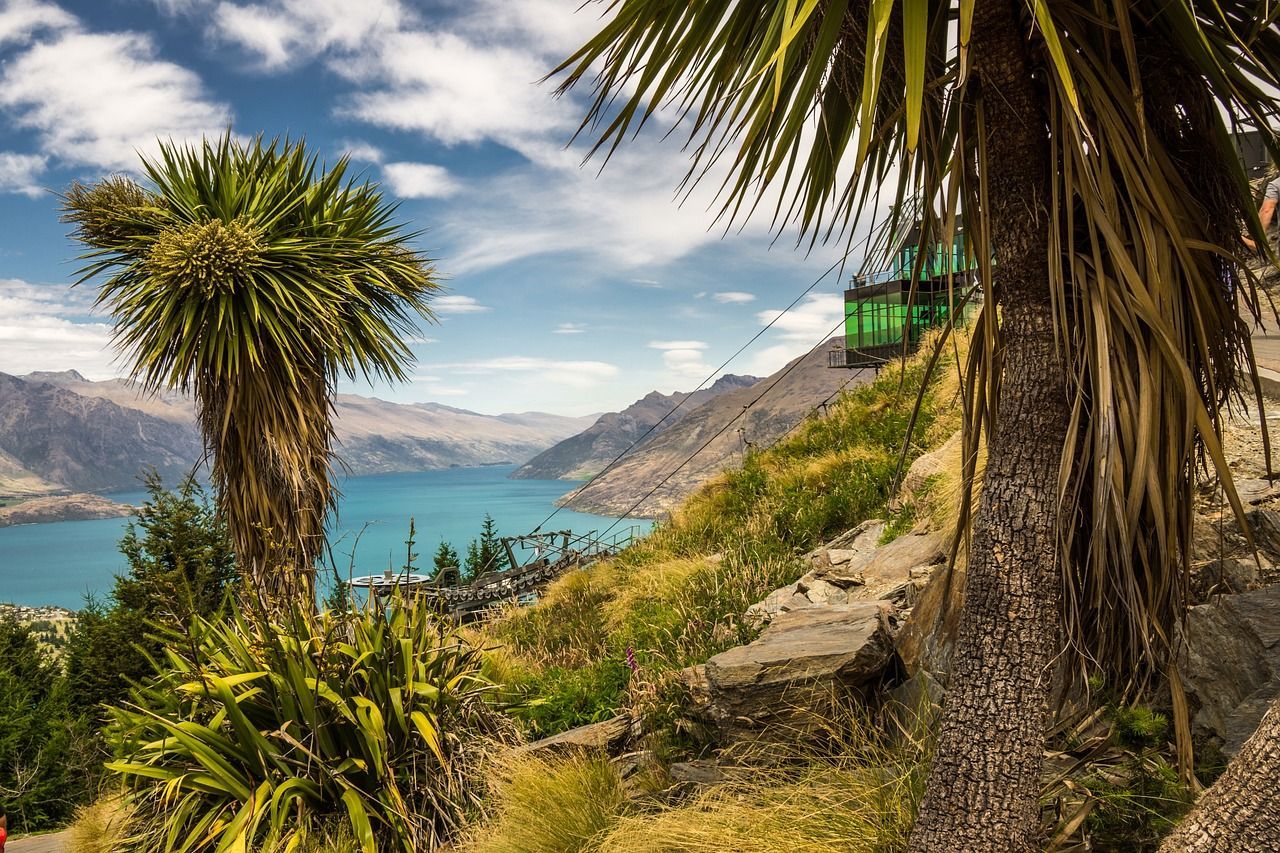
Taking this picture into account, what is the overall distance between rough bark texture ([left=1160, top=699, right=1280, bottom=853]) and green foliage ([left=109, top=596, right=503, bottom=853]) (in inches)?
146

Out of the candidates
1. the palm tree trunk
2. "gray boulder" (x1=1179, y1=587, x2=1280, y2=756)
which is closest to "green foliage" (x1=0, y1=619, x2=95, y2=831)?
the palm tree trunk

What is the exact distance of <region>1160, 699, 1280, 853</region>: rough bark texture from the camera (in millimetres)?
1560

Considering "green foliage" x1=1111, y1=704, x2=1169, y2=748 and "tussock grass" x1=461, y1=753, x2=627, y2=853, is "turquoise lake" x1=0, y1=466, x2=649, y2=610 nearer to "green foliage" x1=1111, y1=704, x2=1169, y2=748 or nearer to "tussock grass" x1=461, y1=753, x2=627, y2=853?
"tussock grass" x1=461, y1=753, x2=627, y2=853

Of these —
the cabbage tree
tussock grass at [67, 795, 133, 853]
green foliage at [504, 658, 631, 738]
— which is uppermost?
the cabbage tree

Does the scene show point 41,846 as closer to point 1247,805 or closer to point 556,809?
point 556,809

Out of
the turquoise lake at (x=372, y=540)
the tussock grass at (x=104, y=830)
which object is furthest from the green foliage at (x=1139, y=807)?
the turquoise lake at (x=372, y=540)

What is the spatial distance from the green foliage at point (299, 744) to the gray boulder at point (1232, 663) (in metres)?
3.70

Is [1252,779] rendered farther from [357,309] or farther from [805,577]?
[357,309]

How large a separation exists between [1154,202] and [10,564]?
662ft

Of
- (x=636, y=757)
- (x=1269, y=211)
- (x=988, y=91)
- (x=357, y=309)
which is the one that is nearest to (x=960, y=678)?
(x=988, y=91)

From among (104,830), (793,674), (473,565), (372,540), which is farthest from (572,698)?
(372,540)

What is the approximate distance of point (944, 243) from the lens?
2223 mm

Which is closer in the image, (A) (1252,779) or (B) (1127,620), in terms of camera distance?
(A) (1252,779)

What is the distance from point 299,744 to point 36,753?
70.5ft
